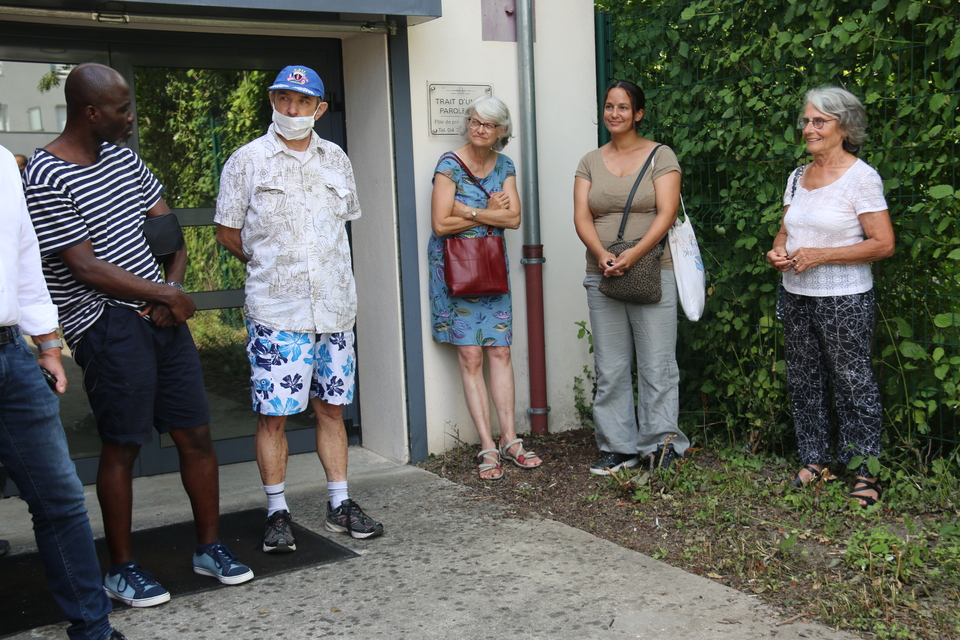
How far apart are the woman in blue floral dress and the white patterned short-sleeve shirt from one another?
Result: 40.3 inches

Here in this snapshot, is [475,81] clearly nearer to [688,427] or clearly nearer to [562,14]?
[562,14]

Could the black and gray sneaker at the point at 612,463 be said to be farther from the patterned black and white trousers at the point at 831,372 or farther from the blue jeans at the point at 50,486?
the blue jeans at the point at 50,486

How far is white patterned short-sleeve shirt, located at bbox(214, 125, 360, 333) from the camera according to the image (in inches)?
153

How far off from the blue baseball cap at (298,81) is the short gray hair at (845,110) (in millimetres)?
2109

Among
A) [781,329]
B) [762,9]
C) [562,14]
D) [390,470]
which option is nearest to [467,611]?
[390,470]

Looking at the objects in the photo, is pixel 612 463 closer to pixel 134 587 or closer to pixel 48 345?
pixel 134 587

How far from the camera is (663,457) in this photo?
469cm

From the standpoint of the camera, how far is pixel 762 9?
4598 millimetres

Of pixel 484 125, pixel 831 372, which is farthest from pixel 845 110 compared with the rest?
pixel 484 125

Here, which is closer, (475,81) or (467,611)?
(467,611)

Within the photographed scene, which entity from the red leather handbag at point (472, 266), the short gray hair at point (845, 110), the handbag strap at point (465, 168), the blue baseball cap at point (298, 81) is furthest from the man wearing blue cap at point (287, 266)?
the short gray hair at point (845, 110)

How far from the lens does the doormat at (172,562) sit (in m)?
3.36

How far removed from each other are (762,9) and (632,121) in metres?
0.82

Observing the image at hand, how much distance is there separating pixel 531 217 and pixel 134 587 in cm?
299
